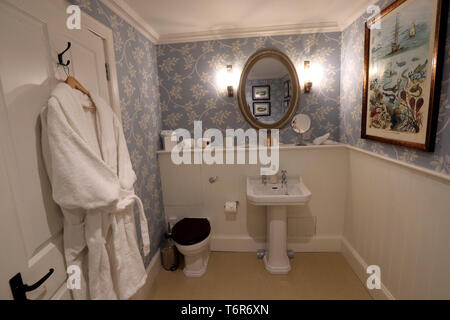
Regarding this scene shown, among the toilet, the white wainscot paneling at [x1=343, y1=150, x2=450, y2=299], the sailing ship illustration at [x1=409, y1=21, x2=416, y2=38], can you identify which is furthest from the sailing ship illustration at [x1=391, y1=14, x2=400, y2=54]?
the toilet

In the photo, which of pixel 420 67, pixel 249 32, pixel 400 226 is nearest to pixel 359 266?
pixel 400 226

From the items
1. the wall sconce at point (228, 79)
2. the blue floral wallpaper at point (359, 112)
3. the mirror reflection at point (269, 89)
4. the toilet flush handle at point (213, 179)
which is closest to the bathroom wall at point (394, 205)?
the blue floral wallpaper at point (359, 112)

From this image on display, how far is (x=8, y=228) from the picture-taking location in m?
0.72

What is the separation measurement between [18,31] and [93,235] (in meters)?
0.87

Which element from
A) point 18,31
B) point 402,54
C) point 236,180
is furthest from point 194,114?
point 402,54

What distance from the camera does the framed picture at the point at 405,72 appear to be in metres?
1.10

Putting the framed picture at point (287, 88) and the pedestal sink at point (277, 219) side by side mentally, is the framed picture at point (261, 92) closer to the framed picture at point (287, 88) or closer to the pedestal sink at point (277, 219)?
the framed picture at point (287, 88)

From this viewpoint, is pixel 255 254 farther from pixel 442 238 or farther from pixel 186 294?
pixel 442 238

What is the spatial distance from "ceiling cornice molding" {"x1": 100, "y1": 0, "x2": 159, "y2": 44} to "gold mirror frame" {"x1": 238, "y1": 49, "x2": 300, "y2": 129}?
948mm

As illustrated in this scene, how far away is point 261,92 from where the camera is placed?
224 cm

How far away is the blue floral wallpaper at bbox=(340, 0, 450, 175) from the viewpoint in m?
1.08

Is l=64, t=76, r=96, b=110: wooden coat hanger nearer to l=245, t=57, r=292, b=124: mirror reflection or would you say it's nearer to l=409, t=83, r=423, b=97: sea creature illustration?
l=245, t=57, r=292, b=124: mirror reflection

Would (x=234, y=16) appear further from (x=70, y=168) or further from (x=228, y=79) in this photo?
(x=70, y=168)

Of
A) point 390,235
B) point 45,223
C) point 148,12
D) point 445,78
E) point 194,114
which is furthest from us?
point 194,114
